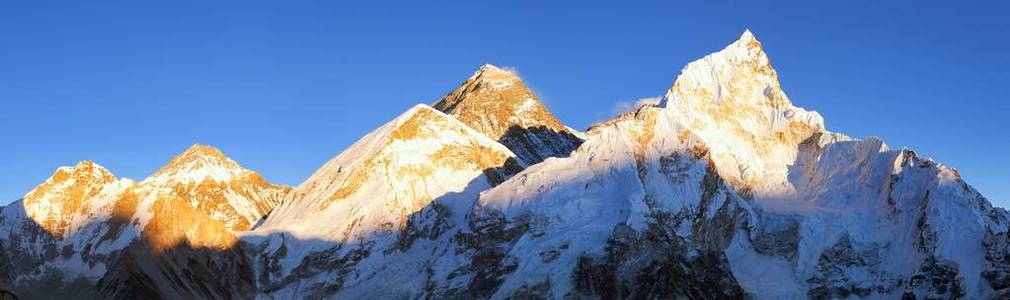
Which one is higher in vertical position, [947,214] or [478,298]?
[947,214]

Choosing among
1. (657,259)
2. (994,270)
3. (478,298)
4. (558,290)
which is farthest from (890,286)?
(478,298)

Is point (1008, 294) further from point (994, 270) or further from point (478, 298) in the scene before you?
point (478, 298)

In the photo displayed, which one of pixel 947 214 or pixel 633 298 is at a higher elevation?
pixel 947 214

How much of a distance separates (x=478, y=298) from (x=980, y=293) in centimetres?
7302

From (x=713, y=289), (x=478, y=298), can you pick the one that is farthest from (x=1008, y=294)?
(x=478, y=298)

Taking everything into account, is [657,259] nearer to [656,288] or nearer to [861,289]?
[656,288]

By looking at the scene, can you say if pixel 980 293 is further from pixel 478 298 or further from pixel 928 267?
pixel 478 298

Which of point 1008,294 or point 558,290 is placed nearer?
point 1008,294

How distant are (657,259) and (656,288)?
16.7 feet

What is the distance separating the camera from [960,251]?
192875 mm

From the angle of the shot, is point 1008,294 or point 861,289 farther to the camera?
point 861,289

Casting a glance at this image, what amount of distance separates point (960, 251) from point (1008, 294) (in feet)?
39.7

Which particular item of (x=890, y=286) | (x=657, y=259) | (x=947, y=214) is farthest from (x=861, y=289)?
(x=657, y=259)

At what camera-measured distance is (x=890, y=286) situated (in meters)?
199
